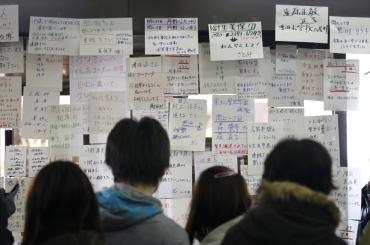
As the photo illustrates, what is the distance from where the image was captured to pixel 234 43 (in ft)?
9.43

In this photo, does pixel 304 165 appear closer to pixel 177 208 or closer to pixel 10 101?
pixel 177 208

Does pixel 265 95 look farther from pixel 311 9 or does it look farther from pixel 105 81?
pixel 105 81

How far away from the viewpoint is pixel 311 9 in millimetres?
2910

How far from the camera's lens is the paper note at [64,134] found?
9.44ft

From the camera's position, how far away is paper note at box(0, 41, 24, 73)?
2914 millimetres

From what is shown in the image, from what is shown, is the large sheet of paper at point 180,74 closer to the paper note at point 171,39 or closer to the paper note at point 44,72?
the paper note at point 171,39

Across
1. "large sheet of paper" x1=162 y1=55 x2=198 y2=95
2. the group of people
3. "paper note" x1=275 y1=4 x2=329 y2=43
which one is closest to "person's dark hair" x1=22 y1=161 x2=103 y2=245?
the group of people

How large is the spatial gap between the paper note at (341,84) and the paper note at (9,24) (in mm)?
1821

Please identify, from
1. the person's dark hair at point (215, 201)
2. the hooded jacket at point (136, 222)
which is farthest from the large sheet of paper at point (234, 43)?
the hooded jacket at point (136, 222)

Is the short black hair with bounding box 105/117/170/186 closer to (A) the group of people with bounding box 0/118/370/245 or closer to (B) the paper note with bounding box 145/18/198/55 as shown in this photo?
(A) the group of people with bounding box 0/118/370/245

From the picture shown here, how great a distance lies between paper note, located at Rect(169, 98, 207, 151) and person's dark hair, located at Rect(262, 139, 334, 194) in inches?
58.6

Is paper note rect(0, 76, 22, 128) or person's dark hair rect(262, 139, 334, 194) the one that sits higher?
paper note rect(0, 76, 22, 128)

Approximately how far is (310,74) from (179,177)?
990mm

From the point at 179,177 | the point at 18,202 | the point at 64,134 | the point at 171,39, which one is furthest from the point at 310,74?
the point at 18,202
